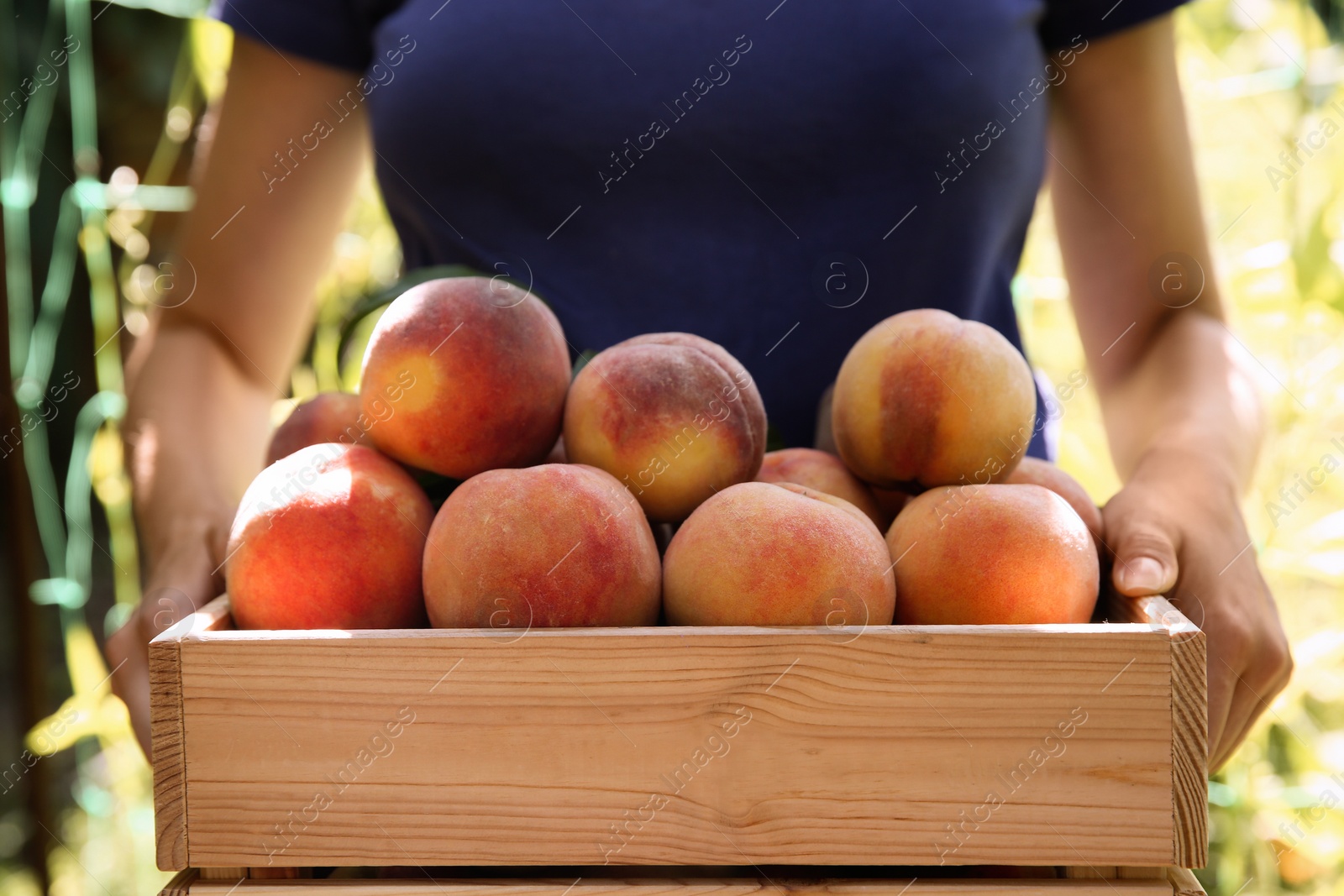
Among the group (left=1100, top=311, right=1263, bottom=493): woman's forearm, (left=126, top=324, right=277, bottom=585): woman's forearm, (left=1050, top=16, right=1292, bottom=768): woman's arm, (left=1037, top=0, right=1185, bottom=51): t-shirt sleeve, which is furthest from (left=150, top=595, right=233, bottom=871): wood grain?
(left=1037, top=0, right=1185, bottom=51): t-shirt sleeve

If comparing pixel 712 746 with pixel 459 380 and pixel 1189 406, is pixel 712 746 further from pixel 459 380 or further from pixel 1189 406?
pixel 1189 406

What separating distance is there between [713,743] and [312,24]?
86 cm

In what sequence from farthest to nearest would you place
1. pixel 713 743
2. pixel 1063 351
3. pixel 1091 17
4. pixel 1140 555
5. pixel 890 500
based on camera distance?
pixel 1063 351, pixel 1091 17, pixel 890 500, pixel 1140 555, pixel 713 743

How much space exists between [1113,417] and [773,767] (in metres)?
0.64

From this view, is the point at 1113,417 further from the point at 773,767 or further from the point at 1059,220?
the point at 773,767

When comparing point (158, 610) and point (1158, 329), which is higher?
point (158, 610)

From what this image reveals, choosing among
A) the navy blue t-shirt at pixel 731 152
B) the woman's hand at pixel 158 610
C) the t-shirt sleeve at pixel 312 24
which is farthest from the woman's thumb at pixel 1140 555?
the t-shirt sleeve at pixel 312 24

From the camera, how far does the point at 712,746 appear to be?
1.78 feet

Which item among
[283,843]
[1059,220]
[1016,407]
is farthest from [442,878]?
[1059,220]

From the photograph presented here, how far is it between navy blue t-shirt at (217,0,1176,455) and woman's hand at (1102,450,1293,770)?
0.35 m

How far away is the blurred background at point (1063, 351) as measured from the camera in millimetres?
1472

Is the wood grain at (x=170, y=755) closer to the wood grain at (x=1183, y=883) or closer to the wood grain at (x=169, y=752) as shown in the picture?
the wood grain at (x=169, y=752)

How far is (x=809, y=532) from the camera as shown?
60cm

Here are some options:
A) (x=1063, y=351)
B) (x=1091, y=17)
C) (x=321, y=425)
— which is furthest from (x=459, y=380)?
(x=1063, y=351)
